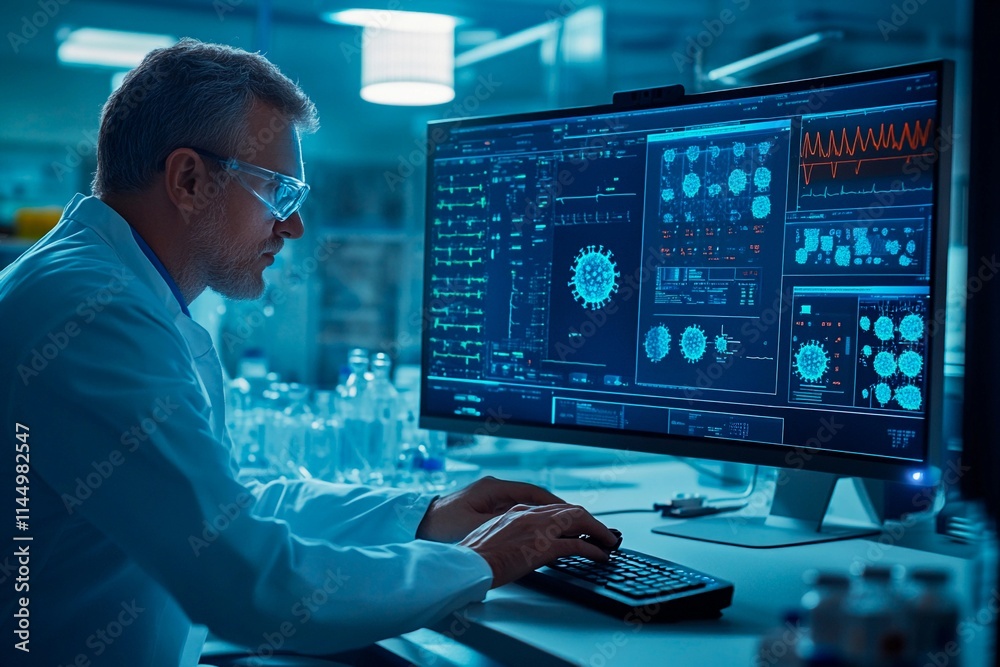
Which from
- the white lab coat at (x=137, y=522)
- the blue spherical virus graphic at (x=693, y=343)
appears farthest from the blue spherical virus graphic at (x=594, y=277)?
the white lab coat at (x=137, y=522)

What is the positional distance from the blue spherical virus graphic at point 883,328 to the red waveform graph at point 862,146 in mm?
181

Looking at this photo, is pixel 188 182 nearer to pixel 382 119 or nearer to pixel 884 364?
pixel 884 364

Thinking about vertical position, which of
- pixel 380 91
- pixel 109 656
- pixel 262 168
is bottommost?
pixel 109 656

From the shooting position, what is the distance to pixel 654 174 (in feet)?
4.20

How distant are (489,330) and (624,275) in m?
0.25

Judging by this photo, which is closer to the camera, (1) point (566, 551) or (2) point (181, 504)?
(2) point (181, 504)

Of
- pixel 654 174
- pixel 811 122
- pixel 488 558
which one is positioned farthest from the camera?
pixel 654 174

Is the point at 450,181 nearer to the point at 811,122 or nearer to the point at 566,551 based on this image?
the point at 811,122

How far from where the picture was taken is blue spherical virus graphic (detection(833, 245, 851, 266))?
1111 mm

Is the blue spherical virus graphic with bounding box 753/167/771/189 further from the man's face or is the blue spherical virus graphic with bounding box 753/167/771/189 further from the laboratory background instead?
the man's face

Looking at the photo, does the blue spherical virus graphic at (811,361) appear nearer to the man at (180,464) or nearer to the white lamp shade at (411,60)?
the man at (180,464)

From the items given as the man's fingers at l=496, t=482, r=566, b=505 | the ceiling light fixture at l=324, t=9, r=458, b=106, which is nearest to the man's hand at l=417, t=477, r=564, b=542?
the man's fingers at l=496, t=482, r=566, b=505

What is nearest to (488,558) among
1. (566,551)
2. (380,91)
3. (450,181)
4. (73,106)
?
(566,551)

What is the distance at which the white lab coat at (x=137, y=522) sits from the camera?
32.8 inches
